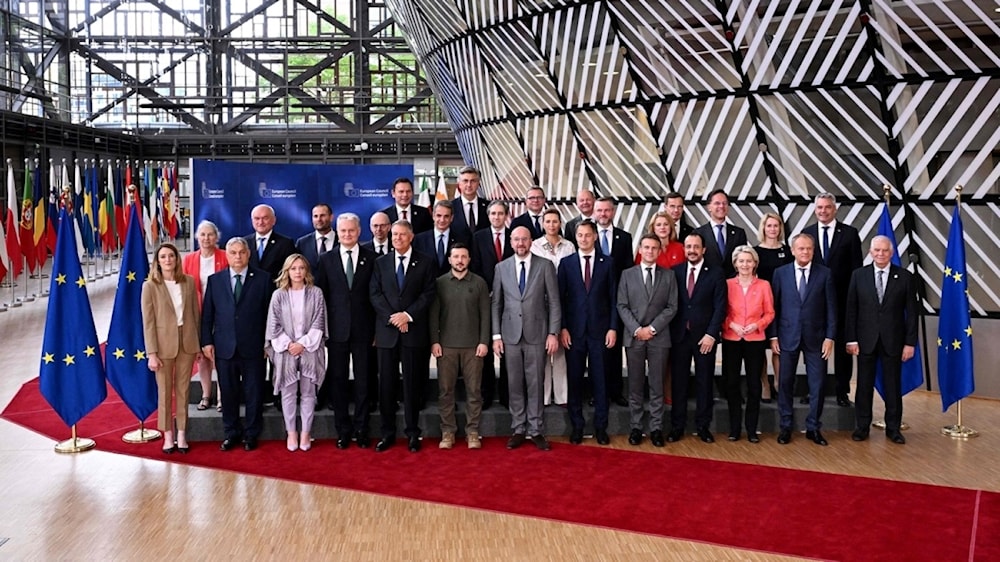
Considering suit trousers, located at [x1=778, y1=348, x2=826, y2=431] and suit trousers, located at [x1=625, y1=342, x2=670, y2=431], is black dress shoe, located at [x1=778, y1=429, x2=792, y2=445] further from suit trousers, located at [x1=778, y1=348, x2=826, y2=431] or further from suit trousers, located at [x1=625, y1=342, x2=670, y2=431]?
suit trousers, located at [x1=625, y1=342, x2=670, y2=431]

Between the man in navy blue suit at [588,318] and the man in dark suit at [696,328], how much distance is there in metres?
0.62

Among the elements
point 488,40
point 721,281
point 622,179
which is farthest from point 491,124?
point 721,281

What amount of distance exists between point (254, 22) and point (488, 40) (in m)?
26.1

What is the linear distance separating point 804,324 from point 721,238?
1.30m

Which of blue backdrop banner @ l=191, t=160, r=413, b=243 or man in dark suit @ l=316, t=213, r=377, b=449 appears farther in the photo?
blue backdrop banner @ l=191, t=160, r=413, b=243

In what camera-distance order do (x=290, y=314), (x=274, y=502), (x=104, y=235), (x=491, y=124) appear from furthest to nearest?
1. (x=104, y=235)
2. (x=491, y=124)
3. (x=290, y=314)
4. (x=274, y=502)

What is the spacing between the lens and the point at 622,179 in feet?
49.7

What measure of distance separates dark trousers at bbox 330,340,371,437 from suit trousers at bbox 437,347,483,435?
70 cm

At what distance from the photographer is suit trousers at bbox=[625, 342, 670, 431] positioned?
27.0ft

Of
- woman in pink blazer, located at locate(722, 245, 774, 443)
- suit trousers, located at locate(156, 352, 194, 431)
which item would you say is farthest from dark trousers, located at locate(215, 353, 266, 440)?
woman in pink blazer, located at locate(722, 245, 774, 443)

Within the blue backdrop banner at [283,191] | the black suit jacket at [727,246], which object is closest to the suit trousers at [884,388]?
the black suit jacket at [727,246]

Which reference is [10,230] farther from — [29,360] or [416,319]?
[416,319]

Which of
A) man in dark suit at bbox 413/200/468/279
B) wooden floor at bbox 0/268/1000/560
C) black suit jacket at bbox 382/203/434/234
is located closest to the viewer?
wooden floor at bbox 0/268/1000/560

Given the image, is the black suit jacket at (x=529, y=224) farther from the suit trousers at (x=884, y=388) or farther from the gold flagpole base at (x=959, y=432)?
the gold flagpole base at (x=959, y=432)
